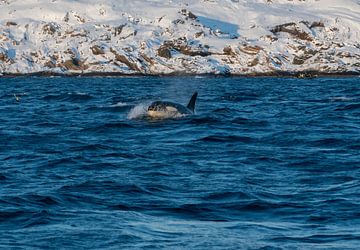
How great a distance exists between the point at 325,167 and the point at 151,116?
724 inches

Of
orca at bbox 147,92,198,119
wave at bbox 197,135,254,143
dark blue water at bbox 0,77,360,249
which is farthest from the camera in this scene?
orca at bbox 147,92,198,119

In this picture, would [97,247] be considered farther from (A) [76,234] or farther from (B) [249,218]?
(B) [249,218]

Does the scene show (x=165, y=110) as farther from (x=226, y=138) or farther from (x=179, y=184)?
(x=179, y=184)

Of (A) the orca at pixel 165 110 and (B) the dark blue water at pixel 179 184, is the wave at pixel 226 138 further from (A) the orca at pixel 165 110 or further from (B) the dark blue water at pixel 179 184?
(A) the orca at pixel 165 110

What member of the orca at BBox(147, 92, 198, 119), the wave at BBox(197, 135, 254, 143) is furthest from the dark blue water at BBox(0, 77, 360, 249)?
the orca at BBox(147, 92, 198, 119)

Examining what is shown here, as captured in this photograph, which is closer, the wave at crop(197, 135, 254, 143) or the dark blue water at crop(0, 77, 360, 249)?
the dark blue water at crop(0, 77, 360, 249)

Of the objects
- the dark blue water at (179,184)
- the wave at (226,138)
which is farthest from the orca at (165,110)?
the wave at (226,138)

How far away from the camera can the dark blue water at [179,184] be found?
59.9ft

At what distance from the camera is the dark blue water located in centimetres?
1827

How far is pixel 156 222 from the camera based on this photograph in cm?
1977

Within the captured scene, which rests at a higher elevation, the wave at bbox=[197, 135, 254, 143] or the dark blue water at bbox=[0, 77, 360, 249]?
the dark blue water at bbox=[0, 77, 360, 249]

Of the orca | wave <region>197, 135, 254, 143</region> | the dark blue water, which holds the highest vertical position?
the dark blue water

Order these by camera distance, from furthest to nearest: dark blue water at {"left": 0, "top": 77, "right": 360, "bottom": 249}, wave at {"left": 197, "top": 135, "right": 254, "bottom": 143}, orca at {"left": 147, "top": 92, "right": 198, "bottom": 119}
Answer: orca at {"left": 147, "top": 92, "right": 198, "bottom": 119} → wave at {"left": 197, "top": 135, "right": 254, "bottom": 143} → dark blue water at {"left": 0, "top": 77, "right": 360, "bottom": 249}

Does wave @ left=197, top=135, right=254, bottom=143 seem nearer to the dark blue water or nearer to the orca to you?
the dark blue water
